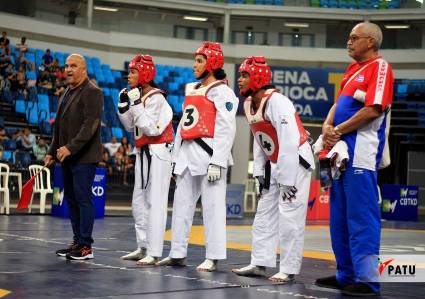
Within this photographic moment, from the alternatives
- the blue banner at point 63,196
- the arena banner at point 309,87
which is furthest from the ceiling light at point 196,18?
the blue banner at point 63,196

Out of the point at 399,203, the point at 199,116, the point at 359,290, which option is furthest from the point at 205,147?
the point at 399,203

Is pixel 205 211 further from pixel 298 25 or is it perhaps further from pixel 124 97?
pixel 298 25

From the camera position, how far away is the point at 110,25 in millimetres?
31547

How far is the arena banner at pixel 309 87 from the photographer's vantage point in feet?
97.3

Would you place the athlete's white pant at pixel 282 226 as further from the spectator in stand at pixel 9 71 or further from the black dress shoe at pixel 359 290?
the spectator in stand at pixel 9 71

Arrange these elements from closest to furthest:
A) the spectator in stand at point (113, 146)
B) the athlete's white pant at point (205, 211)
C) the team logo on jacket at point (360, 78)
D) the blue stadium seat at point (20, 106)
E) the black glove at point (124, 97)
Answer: the team logo on jacket at point (360, 78) → the athlete's white pant at point (205, 211) → the black glove at point (124, 97) → the blue stadium seat at point (20, 106) → the spectator in stand at point (113, 146)

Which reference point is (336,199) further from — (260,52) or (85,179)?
(260,52)

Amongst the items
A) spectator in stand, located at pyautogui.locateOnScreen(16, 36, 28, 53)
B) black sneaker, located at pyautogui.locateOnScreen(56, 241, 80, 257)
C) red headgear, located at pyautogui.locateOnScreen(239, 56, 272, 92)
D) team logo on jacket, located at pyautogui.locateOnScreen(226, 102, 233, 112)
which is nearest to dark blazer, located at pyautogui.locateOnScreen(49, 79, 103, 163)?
black sneaker, located at pyautogui.locateOnScreen(56, 241, 80, 257)

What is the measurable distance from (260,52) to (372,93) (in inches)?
1019

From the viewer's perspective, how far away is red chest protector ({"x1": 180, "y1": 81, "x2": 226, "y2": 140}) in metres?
7.63

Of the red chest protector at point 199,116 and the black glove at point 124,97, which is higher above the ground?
the black glove at point 124,97

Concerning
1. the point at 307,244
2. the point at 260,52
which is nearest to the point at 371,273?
the point at 307,244

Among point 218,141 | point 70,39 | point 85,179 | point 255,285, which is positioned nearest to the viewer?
point 255,285

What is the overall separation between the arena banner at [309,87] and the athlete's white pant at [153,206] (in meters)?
21.4
